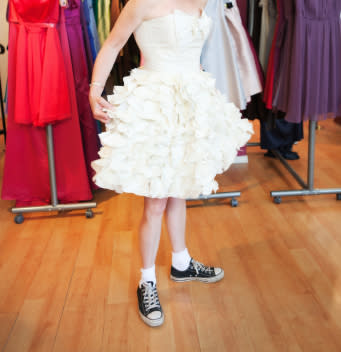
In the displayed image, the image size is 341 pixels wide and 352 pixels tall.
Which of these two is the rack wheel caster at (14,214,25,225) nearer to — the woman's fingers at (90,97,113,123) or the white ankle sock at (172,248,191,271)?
the white ankle sock at (172,248,191,271)

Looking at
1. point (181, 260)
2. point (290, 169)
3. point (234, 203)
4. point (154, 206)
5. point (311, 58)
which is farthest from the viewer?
point (290, 169)

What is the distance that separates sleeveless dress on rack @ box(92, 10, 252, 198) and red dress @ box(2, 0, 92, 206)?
96 centimetres

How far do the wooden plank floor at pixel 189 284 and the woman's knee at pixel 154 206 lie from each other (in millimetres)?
406

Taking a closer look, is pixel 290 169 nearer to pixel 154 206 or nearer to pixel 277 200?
pixel 277 200

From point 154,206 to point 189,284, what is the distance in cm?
48

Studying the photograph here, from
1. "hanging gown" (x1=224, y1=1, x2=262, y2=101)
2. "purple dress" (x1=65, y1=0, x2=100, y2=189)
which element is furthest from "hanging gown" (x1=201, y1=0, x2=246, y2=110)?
"purple dress" (x1=65, y1=0, x2=100, y2=189)

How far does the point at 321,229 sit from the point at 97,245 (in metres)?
1.17

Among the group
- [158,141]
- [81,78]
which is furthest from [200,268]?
[81,78]

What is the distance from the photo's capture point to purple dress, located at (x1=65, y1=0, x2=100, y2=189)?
260 cm

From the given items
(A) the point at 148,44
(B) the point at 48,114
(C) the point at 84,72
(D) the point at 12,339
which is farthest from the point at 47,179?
(A) the point at 148,44

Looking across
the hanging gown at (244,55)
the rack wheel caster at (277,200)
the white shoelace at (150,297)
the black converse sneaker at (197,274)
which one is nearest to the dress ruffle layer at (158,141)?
the white shoelace at (150,297)

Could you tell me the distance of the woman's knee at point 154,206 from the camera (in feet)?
5.98

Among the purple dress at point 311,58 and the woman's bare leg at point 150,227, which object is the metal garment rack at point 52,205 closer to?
the woman's bare leg at point 150,227

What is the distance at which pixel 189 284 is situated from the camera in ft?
6.93
